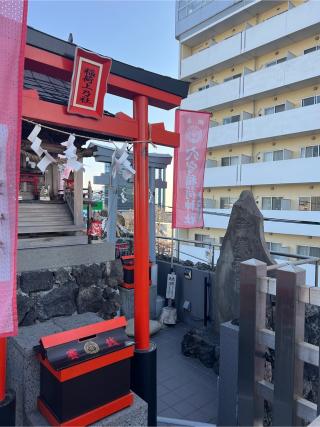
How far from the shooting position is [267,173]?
718 inches

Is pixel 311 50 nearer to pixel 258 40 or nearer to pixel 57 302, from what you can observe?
pixel 258 40

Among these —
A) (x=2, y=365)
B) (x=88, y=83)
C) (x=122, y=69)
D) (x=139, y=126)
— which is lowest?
(x=2, y=365)

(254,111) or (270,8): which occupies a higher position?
(270,8)

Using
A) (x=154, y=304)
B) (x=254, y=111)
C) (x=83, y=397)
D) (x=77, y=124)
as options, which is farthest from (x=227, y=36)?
(x=83, y=397)

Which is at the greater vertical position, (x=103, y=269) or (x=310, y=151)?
(x=310, y=151)

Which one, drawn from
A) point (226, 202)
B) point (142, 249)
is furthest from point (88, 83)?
point (226, 202)

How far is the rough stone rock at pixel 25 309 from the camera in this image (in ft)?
12.9

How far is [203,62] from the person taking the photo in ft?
69.5

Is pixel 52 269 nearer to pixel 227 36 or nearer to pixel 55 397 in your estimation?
pixel 55 397

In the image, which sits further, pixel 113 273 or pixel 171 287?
pixel 171 287

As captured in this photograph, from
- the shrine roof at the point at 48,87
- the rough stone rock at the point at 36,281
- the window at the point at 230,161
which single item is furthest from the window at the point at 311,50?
the rough stone rock at the point at 36,281

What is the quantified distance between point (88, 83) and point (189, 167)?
8.67ft

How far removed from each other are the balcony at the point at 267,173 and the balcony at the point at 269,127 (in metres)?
1.60

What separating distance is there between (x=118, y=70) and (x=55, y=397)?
3.48 meters
